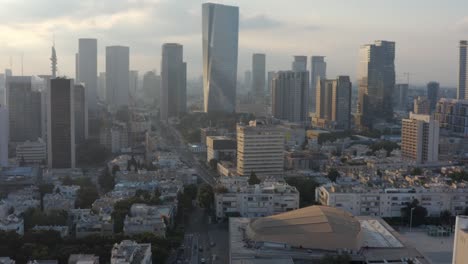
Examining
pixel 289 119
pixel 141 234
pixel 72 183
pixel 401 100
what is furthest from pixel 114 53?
pixel 141 234

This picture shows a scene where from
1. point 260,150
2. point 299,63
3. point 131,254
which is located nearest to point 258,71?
point 299,63

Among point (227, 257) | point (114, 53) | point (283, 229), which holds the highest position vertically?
point (114, 53)

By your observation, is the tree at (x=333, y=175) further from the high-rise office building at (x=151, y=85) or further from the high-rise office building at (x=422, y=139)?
the high-rise office building at (x=151, y=85)

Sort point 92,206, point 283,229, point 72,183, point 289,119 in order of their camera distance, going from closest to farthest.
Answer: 1. point 283,229
2. point 92,206
3. point 72,183
4. point 289,119

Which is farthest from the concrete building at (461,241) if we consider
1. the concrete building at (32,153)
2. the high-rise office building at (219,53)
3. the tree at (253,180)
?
the high-rise office building at (219,53)

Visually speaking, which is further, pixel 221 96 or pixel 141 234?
pixel 221 96

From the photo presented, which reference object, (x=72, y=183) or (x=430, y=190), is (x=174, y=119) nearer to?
(x=72, y=183)

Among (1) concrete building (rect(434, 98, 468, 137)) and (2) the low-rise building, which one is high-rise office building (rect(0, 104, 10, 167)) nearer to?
(2) the low-rise building

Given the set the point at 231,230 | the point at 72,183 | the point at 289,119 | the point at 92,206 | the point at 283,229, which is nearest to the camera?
the point at 283,229
